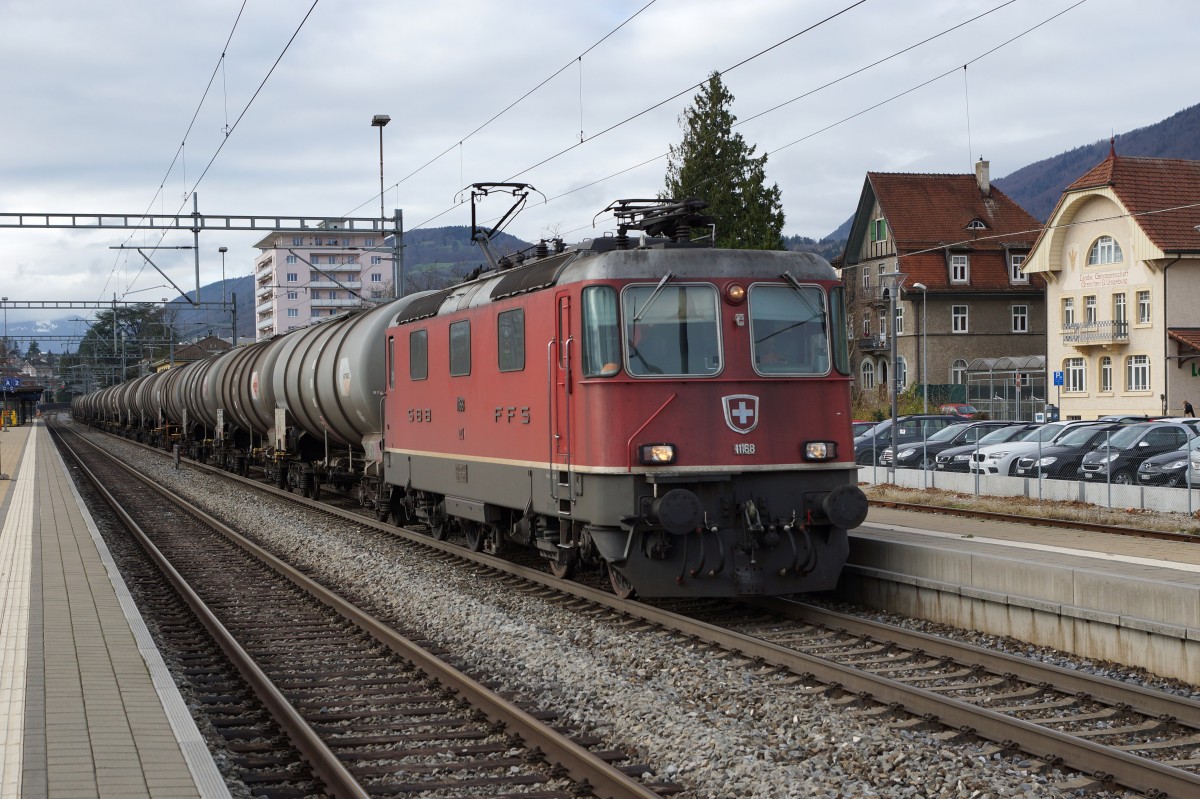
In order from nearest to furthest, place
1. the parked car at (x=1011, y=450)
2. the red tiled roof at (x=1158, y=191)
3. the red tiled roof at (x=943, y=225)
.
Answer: the parked car at (x=1011, y=450) < the red tiled roof at (x=1158, y=191) < the red tiled roof at (x=943, y=225)

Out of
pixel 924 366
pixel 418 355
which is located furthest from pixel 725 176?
pixel 418 355

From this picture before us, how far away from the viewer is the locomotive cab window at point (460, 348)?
14.6 m

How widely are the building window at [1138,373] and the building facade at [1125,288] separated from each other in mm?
41

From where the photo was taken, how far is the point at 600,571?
14.2m

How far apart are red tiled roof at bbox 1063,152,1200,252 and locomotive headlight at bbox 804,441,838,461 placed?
40.4 m

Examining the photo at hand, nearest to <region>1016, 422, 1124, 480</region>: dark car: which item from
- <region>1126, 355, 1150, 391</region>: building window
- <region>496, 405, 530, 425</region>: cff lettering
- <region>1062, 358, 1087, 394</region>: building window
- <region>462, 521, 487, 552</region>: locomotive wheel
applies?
<region>462, 521, 487, 552</region>: locomotive wheel

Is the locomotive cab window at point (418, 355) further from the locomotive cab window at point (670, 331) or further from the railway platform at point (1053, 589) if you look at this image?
the railway platform at point (1053, 589)

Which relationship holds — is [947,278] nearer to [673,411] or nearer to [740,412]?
[740,412]

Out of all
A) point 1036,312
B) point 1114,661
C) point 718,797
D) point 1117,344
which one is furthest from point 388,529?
point 1036,312

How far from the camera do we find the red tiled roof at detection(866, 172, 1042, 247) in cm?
6469

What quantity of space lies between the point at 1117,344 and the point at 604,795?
160 ft

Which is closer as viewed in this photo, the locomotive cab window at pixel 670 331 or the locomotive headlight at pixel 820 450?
the locomotive cab window at pixel 670 331

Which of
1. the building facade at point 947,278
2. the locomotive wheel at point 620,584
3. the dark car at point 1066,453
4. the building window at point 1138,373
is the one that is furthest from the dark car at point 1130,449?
the building facade at point 947,278

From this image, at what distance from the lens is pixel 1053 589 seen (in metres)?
10.4
